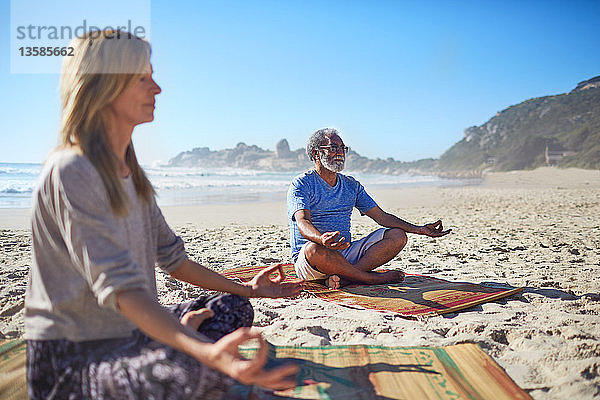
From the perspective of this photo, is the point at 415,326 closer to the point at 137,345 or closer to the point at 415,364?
the point at 415,364

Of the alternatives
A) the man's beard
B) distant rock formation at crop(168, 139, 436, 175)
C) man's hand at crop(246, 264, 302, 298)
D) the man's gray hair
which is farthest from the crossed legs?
distant rock formation at crop(168, 139, 436, 175)

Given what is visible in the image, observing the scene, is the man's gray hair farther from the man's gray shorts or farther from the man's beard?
the man's gray shorts

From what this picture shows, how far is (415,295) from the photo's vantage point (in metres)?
3.66

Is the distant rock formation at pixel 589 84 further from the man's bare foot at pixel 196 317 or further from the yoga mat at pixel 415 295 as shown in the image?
the man's bare foot at pixel 196 317

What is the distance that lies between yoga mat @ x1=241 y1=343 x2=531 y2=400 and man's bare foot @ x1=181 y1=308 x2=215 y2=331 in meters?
0.47

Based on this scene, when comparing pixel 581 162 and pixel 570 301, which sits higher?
pixel 581 162

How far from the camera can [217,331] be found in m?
1.89

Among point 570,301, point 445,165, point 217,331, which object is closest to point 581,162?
point 570,301

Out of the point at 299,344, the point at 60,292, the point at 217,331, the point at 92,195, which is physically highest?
the point at 92,195

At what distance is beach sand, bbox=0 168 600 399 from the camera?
8.02 feet

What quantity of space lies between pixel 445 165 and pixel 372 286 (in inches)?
4098

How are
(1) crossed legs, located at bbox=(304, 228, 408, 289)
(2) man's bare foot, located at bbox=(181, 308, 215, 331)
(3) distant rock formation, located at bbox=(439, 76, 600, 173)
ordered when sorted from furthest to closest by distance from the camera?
(3) distant rock formation, located at bbox=(439, 76, 600, 173) < (1) crossed legs, located at bbox=(304, 228, 408, 289) < (2) man's bare foot, located at bbox=(181, 308, 215, 331)

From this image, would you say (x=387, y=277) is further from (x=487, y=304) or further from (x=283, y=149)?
(x=283, y=149)

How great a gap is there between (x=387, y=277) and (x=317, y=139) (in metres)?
1.46
